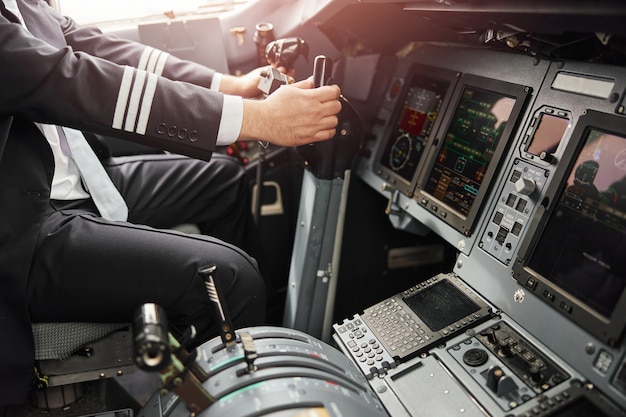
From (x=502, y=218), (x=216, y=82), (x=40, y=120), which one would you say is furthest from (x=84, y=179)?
(x=502, y=218)

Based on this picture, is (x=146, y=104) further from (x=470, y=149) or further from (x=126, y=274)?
(x=470, y=149)

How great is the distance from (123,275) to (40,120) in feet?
1.47

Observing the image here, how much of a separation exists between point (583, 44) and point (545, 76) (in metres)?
0.16

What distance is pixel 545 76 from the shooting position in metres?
1.46

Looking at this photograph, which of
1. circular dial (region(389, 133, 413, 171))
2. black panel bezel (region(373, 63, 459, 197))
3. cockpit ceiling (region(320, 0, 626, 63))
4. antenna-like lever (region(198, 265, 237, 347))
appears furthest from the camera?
circular dial (region(389, 133, 413, 171))

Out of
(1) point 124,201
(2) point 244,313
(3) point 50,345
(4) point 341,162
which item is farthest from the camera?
(1) point 124,201

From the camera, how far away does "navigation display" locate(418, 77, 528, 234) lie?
155 centimetres

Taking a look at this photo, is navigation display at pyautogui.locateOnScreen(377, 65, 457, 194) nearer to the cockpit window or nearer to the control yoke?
the control yoke

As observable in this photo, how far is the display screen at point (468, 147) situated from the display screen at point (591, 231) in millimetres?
310

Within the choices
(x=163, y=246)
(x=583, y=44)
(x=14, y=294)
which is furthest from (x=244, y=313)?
(x=583, y=44)

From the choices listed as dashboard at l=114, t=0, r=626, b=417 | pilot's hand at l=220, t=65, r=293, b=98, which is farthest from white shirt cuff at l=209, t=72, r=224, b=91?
dashboard at l=114, t=0, r=626, b=417

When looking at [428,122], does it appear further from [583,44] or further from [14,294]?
[14,294]

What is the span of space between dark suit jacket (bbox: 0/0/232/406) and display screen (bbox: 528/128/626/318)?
35.9 inches

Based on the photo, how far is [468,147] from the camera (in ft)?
5.47
